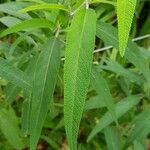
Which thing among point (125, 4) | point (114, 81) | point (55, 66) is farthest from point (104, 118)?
point (125, 4)

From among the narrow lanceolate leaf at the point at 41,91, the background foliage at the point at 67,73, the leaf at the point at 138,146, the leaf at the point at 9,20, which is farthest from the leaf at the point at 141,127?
the narrow lanceolate leaf at the point at 41,91

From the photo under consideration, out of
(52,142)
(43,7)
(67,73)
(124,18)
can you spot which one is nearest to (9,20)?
(43,7)

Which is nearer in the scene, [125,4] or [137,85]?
[125,4]

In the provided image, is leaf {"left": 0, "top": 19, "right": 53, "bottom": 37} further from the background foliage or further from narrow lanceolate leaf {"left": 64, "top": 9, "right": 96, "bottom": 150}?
narrow lanceolate leaf {"left": 64, "top": 9, "right": 96, "bottom": 150}

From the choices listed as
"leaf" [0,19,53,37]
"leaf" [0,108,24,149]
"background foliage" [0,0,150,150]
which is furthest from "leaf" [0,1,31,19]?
"leaf" [0,108,24,149]

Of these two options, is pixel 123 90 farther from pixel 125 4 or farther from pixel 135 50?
pixel 125 4

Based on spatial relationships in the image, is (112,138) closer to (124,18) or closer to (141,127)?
(141,127)
